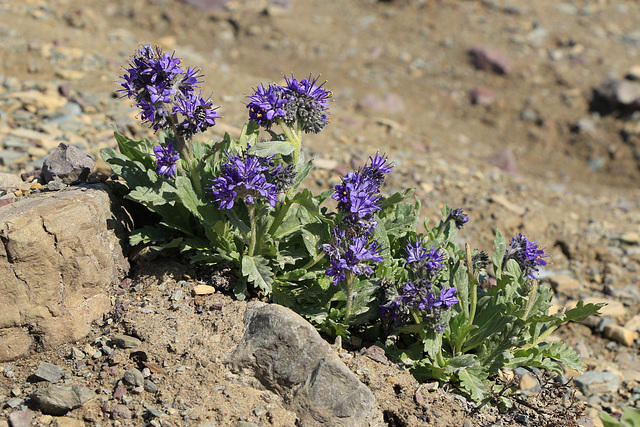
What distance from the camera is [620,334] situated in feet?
23.3

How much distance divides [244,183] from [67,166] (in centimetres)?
208

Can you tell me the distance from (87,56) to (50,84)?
64.5 inches

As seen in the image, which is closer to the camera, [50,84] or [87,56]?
[50,84]

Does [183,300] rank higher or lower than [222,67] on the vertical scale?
lower

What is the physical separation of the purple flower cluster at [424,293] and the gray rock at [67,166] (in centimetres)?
304

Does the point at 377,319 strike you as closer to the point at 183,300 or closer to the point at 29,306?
the point at 183,300

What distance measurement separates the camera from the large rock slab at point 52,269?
4.36 metres

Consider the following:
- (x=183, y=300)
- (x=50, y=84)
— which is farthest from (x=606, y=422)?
(x=50, y=84)

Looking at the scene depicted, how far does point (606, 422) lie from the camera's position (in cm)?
379

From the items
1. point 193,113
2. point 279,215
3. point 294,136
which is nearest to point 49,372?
point 279,215

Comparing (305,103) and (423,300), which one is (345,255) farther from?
(305,103)

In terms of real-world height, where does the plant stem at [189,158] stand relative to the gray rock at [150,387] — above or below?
above

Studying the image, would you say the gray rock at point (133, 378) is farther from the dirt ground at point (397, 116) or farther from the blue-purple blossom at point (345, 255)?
the blue-purple blossom at point (345, 255)

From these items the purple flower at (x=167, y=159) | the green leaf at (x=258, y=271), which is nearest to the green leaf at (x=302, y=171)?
the green leaf at (x=258, y=271)
